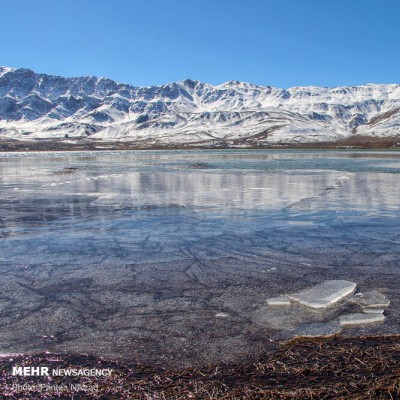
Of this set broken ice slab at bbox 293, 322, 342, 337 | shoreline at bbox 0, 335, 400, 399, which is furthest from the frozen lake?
shoreline at bbox 0, 335, 400, 399

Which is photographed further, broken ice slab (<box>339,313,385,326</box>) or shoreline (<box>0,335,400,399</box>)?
broken ice slab (<box>339,313,385,326</box>)

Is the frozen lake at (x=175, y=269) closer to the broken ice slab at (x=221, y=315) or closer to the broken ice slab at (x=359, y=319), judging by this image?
the broken ice slab at (x=221, y=315)

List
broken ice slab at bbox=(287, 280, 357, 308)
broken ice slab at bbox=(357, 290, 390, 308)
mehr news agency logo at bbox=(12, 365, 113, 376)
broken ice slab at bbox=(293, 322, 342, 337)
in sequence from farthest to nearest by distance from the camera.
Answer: broken ice slab at bbox=(287, 280, 357, 308), broken ice slab at bbox=(357, 290, 390, 308), broken ice slab at bbox=(293, 322, 342, 337), mehr news agency logo at bbox=(12, 365, 113, 376)

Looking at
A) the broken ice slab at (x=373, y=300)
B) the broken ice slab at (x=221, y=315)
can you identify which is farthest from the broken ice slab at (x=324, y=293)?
the broken ice slab at (x=221, y=315)

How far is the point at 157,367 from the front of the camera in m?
5.80

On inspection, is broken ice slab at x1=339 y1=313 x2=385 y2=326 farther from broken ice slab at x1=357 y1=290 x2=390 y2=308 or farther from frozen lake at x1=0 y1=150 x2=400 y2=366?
broken ice slab at x1=357 y1=290 x2=390 y2=308

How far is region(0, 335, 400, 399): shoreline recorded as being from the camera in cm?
514

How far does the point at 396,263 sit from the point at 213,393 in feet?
23.1

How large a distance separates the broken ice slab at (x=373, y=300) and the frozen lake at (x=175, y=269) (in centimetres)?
19

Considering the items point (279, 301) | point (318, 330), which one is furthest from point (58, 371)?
point (279, 301)

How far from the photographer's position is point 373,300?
26.0ft

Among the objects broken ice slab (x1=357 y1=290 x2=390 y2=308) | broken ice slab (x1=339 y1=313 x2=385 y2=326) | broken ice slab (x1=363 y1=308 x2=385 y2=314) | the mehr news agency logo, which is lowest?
the mehr news agency logo

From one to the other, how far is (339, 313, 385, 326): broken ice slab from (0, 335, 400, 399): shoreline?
78cm

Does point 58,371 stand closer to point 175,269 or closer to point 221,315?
point 221,315
